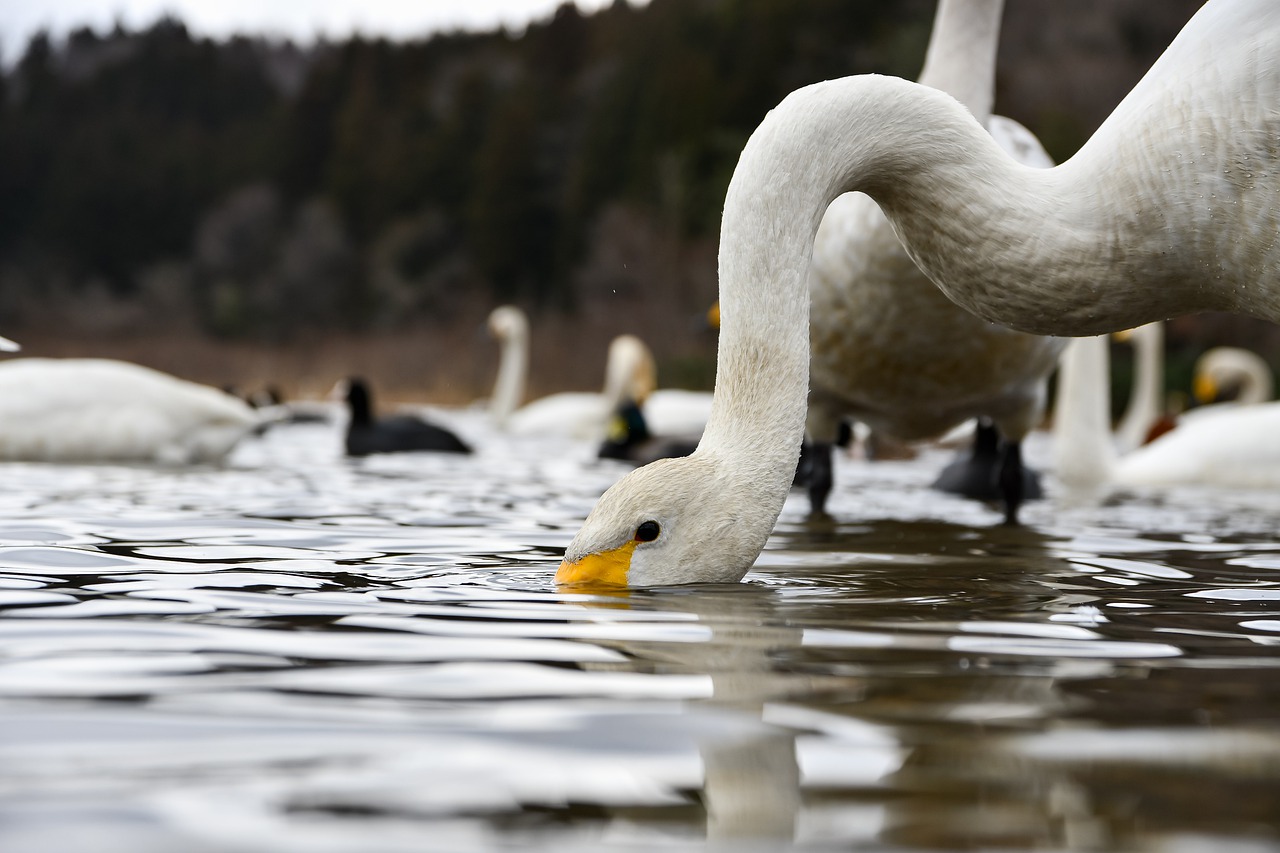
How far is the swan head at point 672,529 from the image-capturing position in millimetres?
3221

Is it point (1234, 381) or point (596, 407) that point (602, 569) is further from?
point (1234, 381)

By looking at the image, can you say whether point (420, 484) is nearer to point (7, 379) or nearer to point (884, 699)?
point (7, 379)

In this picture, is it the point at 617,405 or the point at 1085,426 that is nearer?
the point at 1085,426

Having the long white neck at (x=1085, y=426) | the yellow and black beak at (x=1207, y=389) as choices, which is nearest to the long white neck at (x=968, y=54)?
the long white neck at (x=1085, y=426)

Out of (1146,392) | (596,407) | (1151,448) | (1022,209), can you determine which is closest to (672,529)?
(1022,209)

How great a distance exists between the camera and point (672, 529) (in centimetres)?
326

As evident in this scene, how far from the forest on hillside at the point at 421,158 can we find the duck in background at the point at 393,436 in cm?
2168

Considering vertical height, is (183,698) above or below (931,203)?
below

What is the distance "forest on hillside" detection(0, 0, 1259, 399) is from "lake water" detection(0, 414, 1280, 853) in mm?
30476

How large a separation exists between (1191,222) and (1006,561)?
1.29 metres

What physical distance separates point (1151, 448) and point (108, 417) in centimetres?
645

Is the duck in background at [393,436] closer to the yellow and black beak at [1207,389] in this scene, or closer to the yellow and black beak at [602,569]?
the yellow and black beak at [602,569]

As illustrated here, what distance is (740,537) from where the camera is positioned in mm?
3246

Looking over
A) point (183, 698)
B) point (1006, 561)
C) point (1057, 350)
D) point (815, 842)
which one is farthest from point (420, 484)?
point (815, 842)
